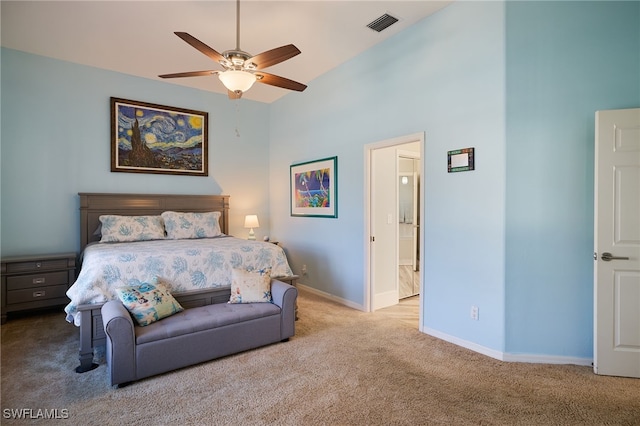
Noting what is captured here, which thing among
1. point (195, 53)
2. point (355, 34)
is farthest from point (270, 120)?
point (355, 34)

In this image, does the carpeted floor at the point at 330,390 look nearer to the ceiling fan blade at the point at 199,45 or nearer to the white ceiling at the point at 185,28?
the ceiling fan blade at the point at 199,45

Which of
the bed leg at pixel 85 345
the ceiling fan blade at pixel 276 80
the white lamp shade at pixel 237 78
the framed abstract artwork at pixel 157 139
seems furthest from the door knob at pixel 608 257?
the framed abstract artwork at pixel 157 139

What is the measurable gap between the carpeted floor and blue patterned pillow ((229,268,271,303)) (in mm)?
480

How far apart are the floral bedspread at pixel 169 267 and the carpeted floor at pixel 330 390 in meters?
0.60

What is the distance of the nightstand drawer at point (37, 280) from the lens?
372cm

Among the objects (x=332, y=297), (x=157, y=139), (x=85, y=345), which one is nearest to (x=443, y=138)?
(x=332, y=297)

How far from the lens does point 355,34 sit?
3660 millimetres

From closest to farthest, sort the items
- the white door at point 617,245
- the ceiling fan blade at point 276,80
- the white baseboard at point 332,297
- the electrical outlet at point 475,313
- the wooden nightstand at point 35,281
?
the white door at point 617,245 → the ceiling fan blade at point 276,80 → the electrical outlet at point 475,313 → the wooden nightstand at point 35,281 → the white baseboard at point 332,297

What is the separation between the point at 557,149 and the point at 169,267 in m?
3.56

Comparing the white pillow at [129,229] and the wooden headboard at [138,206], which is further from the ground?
the wooden headboard at [138,206]

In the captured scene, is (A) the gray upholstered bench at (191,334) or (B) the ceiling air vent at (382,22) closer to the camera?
(A) the gray upholstered bench at (191,334)

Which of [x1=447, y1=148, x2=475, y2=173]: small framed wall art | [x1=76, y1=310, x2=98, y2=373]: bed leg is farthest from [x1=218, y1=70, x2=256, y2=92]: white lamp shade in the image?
[x1=76, y1=310, x2=98, y2=373]: bed leg

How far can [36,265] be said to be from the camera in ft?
12.6

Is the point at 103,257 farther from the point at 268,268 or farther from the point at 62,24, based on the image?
the point at 62,24
